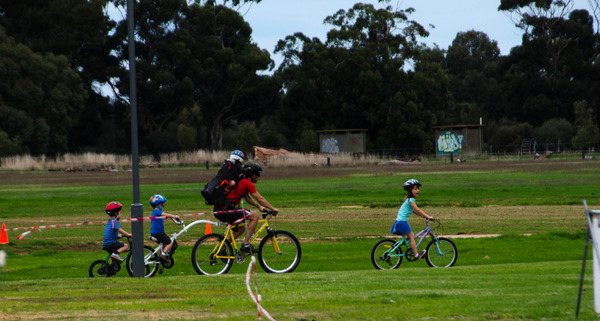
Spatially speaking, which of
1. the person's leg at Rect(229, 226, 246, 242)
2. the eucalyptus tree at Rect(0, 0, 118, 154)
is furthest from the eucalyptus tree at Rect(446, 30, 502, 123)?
the person's leg at Rect(229, 226, 246, 242)

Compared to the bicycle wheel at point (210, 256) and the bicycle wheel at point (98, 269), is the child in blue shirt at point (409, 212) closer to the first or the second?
the bicycle wheel at point (210, 256)

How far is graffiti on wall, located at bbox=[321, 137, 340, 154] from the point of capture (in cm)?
8025

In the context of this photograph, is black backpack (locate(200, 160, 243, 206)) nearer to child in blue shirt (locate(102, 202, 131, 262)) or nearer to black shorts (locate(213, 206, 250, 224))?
black shorts (locate(213, 206, 250, 224))

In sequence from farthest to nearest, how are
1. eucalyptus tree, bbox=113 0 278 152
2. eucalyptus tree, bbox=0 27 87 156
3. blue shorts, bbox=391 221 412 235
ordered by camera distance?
1. eucalyptus tree, bbox=113 0 278 152
2. eucalyptus tree, bbox=0 27 87 156
3. blue shorts, bbox=391 221 412 235

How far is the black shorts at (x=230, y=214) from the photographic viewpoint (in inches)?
516

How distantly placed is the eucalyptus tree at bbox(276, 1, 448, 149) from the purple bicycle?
65841 mm

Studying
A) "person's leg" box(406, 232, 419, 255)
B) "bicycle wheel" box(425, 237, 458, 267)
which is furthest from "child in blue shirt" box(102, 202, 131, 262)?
"bicycle wheel" box(425, 237, 458, 267)

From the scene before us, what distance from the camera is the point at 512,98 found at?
302 feet

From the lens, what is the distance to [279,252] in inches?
520

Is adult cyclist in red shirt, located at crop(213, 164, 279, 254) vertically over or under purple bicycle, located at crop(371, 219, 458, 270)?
over

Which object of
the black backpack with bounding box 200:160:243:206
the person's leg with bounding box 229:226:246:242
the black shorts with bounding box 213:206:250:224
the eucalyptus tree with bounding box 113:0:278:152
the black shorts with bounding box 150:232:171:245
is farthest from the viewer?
the eucalyptus tree with bounding box 113:0:278:152

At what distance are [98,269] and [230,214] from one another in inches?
108

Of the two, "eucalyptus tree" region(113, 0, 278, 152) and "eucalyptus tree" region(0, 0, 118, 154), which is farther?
"eucalyptus tree" region(113, 0, 278, 152)

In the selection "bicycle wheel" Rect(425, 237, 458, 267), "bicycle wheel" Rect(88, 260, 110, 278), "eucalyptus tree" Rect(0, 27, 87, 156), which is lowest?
"bicycle wheel" Rect(88, 260, 110, 278)
